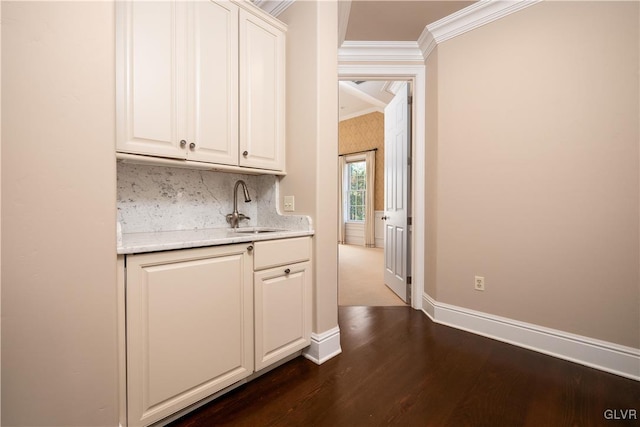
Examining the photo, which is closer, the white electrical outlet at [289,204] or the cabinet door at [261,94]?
the cabinet door at [261,94]

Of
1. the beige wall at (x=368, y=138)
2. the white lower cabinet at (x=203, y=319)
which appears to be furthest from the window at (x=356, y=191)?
the white lower cabinet at (x=203, y=319)

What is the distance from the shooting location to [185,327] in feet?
4.22

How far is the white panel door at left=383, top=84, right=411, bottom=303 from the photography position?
118 inches

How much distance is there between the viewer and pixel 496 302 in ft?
7.35

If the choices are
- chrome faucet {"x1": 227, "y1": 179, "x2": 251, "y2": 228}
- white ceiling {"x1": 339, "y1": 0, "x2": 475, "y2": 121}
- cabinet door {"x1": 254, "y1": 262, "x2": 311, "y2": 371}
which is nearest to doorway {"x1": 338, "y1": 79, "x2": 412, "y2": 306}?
white ceiling {"x1": 339, "y1": 0, "x2": 475, "y2": 121}

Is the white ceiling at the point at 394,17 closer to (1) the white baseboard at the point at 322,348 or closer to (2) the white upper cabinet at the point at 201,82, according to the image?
(2) the white upper cabinet at the point at 201,82

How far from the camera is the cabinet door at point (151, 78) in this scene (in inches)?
52.2

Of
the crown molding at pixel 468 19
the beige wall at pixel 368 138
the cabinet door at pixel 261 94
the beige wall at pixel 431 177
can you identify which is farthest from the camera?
the beige wall at pixel 368 138

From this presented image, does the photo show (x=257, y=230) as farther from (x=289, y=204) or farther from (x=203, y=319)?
(x=203, y=319)

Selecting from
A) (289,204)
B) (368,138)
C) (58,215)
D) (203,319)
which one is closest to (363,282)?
(289,204)

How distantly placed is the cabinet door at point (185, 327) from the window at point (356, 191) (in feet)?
20.0

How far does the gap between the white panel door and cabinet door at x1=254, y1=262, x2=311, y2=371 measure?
1.53 m

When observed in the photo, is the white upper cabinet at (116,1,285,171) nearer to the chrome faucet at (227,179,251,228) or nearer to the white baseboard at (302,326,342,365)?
the chrome faucet at (227,179,251,228)

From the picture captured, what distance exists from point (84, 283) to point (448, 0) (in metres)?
2.88
